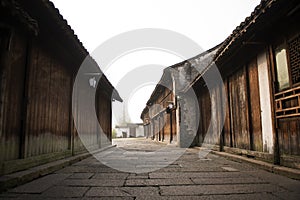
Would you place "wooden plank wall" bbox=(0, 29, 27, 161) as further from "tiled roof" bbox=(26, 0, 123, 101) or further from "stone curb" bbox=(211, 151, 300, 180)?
"stone curb" bbox=(211, 151, 300, 180)

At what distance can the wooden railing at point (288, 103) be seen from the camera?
461 centimetres

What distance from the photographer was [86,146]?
974 cm

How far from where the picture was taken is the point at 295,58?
4711 millimetres

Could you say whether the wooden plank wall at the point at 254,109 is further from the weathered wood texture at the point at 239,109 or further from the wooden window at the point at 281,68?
the wooden window at the point at 281,68

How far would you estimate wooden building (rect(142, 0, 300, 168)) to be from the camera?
15.4 ft

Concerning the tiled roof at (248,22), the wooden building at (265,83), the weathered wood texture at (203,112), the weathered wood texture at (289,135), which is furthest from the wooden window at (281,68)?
the weathered wood texture at (203,112)

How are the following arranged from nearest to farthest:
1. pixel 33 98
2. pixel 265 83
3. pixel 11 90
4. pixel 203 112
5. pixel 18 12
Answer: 1. pixel 18 12
2. pixel 11 90
3. pixel 33 98
4. pixel 265 83
5. pixel 203 112

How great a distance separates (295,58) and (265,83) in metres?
1.20

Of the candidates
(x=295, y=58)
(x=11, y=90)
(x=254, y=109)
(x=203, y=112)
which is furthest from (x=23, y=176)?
(x=203, y=112)

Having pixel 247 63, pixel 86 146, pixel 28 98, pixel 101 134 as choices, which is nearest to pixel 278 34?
pixel 247 63

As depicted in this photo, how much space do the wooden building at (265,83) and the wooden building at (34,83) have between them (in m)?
4.23

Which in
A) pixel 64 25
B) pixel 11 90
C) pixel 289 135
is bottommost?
pixel 289 135

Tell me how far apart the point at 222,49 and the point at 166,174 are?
396cm

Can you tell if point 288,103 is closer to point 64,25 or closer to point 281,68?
point 281,68
